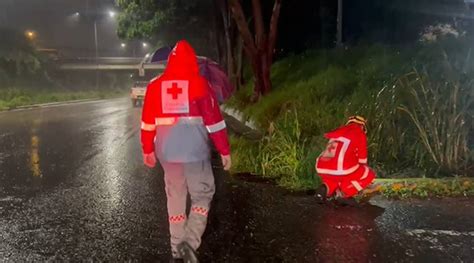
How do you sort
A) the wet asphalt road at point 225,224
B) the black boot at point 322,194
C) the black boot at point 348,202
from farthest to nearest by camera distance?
the black boot at point 322,194
the black boot at point 348,202
the wet asphalt road at point 225,224

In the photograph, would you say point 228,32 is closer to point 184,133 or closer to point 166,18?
point 166,18

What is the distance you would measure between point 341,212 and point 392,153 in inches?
86.2

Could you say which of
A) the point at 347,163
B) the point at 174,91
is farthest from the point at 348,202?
the point at 174,91

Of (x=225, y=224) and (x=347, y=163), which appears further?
(x=347, y=163)

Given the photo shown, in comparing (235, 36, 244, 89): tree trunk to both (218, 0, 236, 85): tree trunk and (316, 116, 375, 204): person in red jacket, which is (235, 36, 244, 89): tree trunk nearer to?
(218, 0, 236, 85): tree trunk

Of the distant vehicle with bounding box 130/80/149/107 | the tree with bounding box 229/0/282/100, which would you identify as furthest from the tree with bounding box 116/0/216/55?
the tree with bounding box 229/0/282/100

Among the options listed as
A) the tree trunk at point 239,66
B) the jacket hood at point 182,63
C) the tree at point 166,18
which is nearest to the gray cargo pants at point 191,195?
the jacket hood at point 182,63

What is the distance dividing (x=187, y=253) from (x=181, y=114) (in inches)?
45.0

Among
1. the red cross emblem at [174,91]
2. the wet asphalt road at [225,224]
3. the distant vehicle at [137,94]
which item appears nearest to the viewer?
the red cross emblem at [174,91]

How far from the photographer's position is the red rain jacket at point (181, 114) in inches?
170

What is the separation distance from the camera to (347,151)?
6227mm

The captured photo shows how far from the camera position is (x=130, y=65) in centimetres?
6625

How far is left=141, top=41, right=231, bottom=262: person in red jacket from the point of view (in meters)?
4.32

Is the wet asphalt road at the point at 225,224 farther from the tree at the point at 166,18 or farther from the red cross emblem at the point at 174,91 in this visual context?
the tree at the point at 166,18
